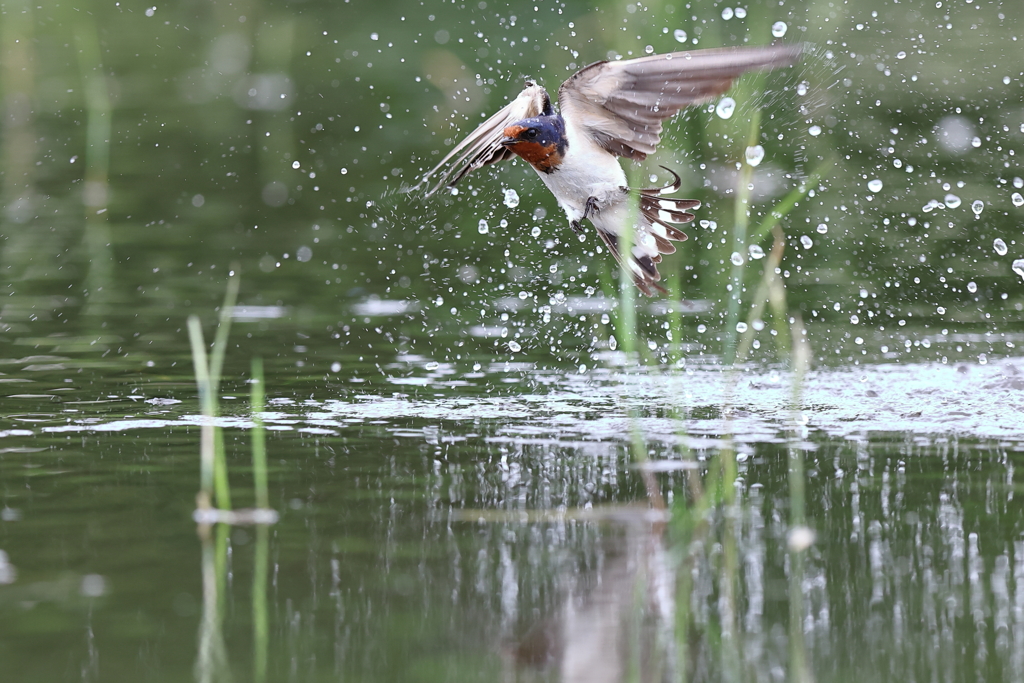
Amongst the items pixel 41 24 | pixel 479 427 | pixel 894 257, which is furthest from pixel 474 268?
pixel 41 24

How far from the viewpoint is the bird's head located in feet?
18.5

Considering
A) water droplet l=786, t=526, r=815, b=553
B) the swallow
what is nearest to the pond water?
water droplet l=786, t=526, r=815, b=553

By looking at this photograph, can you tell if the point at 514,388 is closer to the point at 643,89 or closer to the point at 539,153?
the point at 539,153

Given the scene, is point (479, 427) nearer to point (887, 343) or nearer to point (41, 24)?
point (887, 343)

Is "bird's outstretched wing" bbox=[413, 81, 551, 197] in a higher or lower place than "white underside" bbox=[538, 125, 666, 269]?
higher

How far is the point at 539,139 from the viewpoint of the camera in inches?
224

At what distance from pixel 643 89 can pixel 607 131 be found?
33 centimetres

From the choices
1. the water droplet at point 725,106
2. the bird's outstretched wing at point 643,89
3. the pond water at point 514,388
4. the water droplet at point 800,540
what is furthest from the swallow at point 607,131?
the water droplet at point 800,540

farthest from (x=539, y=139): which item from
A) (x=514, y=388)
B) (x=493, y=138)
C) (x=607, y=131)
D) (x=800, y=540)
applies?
(x=800, y=540)

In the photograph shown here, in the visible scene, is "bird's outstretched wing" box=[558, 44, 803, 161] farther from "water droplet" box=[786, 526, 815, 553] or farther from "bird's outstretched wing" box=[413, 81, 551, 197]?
"water droplet" box=[786, 526, 815, 553]

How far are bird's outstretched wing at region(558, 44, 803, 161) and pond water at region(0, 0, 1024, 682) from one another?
1.41ft

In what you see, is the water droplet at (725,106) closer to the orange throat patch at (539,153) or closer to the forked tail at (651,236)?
the forked tail at (651,236)

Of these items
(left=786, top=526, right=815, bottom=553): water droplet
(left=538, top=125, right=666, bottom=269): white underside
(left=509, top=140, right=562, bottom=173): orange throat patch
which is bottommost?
(left=786, top=526, right=815, bottom=553): water droplet

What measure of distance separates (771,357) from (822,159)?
455 cm
